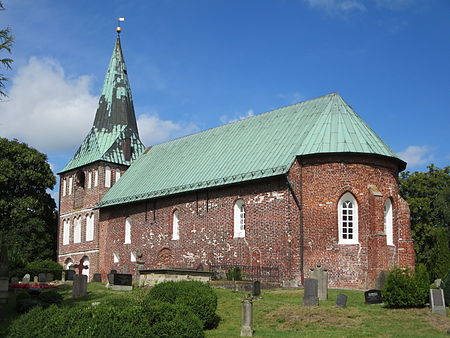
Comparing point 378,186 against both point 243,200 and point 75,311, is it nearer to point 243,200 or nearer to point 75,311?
point 243,200

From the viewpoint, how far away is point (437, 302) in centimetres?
1734

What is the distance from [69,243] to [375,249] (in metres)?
25.3

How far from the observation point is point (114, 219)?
3669 cm

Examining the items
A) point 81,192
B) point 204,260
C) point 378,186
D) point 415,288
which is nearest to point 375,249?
point 378,186

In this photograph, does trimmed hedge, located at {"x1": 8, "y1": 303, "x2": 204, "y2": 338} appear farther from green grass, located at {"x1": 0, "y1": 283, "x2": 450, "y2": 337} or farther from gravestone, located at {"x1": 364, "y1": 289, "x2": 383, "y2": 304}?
gravestone, located at {"x1": 364, "y1": 289, "x2": 383, "y2": 304}

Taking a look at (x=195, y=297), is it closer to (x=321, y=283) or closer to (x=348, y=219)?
(x=321, y=283)

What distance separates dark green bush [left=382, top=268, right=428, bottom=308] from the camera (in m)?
18.0

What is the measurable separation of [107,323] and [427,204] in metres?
34.7

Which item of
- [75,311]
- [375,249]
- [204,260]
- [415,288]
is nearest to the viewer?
[75,311]

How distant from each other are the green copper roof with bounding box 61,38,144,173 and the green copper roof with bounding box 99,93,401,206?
4.46 metres

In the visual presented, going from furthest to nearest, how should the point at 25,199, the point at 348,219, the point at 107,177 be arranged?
the point at 25,199
the point at 107,177
the point at 348,219

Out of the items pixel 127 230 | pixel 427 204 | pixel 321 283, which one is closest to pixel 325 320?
pixel 321 283

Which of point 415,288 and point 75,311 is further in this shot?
point 415,288

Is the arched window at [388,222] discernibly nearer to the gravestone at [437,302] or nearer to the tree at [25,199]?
the gravestone at [437,302]
